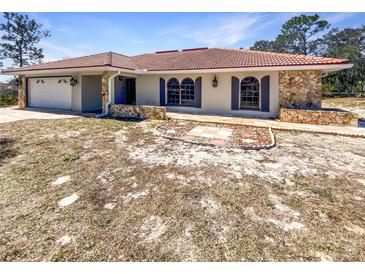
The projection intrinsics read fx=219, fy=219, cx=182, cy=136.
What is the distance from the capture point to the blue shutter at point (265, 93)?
12.4 m

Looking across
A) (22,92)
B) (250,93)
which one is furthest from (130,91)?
(250,93)

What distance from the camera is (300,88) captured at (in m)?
11.7

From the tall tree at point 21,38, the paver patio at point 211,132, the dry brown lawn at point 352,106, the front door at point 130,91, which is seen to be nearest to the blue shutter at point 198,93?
the paver patio at point 211,132

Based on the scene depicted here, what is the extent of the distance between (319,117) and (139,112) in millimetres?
9174

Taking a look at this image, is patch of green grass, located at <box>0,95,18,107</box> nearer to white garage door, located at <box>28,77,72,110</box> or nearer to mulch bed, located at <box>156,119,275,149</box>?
white garage door, located at <box>28,77,72,110</box>

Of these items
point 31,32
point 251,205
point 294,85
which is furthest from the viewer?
point 31,32

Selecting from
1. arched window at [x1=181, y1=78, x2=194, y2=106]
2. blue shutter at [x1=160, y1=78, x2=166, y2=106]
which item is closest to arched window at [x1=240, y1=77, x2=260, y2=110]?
arched window at [x1=181, y1=78, x2=194, y2=106]

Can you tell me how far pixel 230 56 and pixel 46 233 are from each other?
14739 millimetres

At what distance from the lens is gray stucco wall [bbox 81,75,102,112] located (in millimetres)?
14828

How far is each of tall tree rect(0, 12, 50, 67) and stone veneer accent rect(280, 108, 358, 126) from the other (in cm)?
3542

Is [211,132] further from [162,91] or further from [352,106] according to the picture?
[352,106]

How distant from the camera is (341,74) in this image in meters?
33.3
